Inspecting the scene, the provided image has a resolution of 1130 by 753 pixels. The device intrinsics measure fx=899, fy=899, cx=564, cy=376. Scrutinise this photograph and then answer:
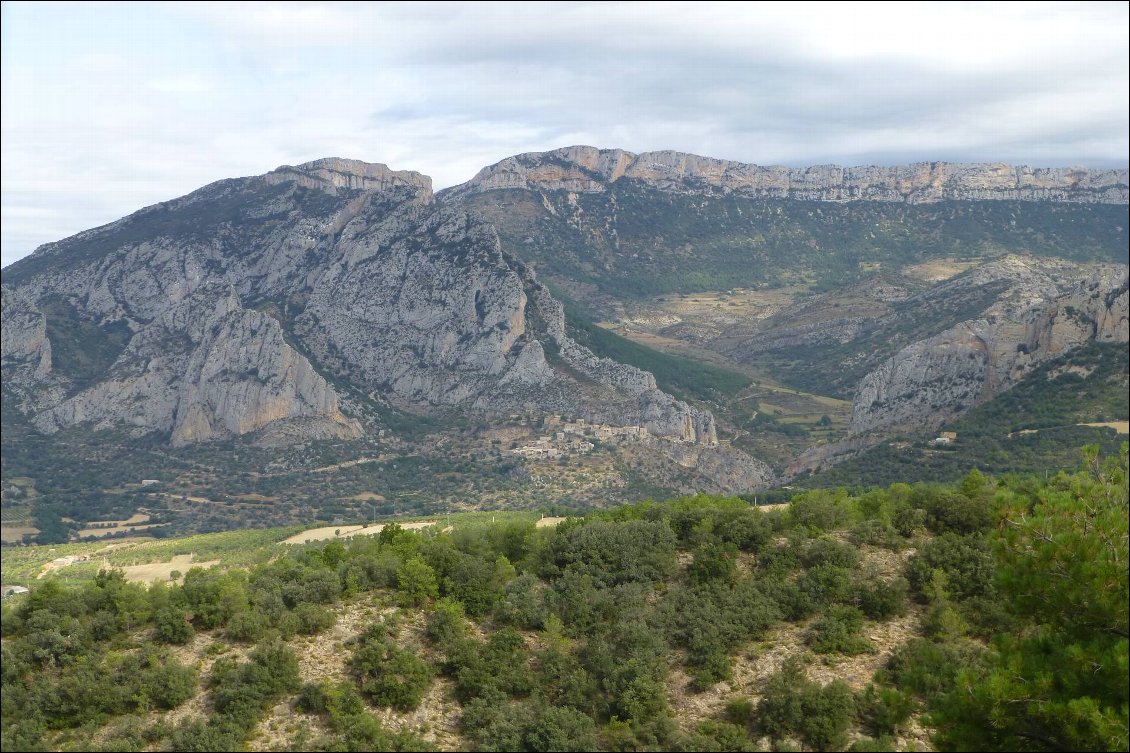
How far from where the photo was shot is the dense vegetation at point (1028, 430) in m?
69.8

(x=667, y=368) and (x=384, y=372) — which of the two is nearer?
(x=384, y=372)

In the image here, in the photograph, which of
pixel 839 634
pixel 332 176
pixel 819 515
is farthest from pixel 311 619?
pixel 332 176

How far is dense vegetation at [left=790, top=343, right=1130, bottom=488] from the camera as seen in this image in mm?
69750

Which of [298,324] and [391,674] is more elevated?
[298,324]

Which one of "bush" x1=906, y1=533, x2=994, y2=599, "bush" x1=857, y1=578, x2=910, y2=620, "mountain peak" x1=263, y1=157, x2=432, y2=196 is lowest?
"bush" x1=857, y1=578, x2=910, y2=620

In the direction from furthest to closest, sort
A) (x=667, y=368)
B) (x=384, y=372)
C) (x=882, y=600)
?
(x=667, y=368)
(x=384, y=372)
(x=882, y=600)

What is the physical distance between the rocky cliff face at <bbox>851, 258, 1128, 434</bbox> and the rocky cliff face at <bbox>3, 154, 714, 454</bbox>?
30017 millimetres

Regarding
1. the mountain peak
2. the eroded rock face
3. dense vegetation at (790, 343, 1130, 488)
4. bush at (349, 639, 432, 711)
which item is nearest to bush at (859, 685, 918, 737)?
bush at (349, 639, 432, 711)

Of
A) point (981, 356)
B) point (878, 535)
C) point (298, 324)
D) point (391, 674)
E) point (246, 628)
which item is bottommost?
point (981, 356)

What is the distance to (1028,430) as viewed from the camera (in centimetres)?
7681

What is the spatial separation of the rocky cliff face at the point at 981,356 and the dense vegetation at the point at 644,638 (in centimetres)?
6709

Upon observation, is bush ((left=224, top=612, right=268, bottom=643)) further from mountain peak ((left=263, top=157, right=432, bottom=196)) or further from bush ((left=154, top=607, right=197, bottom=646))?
mountain peak ((left=263, top=157, right=432, bottom=196))

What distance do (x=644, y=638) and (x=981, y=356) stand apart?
90.4 m

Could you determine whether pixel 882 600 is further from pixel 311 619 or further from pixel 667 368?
pixel 667 368
